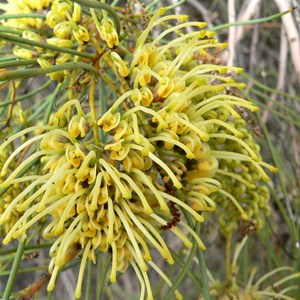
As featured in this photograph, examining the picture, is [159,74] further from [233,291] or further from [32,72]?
[233,291]

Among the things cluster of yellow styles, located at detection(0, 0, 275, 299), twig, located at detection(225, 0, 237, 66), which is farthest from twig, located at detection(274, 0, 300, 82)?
cluster of yellow styles, located at detection(0, 0, 275, 299)

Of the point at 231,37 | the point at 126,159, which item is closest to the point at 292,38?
the point at 231,37

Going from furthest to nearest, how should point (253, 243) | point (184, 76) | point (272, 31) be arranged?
point (272, 31) < point (253, 243) < point (184, 76)

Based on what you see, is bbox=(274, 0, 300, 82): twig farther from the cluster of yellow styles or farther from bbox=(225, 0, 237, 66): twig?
the cluster of yellow styles

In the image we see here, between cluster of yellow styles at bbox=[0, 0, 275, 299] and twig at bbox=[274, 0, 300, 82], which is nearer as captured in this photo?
cluster of yellow styles at bbox=[0, 0, 275, 299]

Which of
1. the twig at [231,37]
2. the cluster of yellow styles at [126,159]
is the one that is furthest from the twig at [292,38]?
the cluster of yellow styles at [126,159]

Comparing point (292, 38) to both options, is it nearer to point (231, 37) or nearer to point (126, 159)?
point (231, 37)

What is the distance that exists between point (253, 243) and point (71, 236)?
79 cm

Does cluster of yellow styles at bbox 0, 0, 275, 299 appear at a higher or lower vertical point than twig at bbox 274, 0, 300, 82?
higher

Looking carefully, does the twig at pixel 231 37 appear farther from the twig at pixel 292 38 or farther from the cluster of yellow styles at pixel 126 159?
the cluster of yellow styles at pixel 126 159

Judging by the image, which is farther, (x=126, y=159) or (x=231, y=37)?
(x=231, y=37)

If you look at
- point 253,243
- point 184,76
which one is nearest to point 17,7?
point 184,76

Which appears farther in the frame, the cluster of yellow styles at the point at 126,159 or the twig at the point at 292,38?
the twig at the point at 292,38

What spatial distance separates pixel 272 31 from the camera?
164cm
